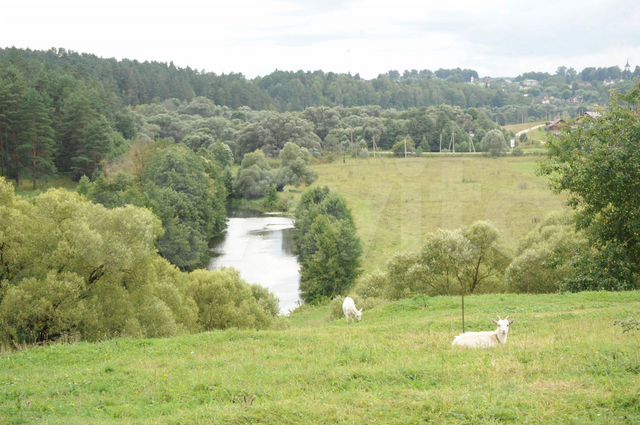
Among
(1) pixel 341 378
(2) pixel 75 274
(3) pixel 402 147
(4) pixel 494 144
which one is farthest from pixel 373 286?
(3) pixel 402 147

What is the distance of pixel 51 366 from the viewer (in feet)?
60.3

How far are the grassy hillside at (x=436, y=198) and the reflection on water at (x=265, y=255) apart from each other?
27.3 ft

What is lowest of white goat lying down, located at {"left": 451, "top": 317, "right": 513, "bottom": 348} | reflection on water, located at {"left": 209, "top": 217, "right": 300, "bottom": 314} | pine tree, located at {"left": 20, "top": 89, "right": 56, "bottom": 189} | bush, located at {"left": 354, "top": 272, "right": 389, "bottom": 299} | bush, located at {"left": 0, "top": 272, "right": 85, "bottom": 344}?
reflection on water, located at {"left": 209, "top": 217, "right": 300, "bottom": 314}

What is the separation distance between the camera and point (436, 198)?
250 feet

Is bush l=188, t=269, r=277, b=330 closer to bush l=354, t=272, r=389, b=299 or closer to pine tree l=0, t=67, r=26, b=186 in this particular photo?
bush l=354, t=272, r=389, b=299

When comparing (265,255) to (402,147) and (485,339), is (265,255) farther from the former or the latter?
(402,147)

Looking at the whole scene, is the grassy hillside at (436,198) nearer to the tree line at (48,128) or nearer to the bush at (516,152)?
the bush at (516,152)

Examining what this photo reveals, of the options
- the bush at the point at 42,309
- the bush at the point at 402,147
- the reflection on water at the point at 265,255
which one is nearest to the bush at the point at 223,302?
the bush at the point at 42,309

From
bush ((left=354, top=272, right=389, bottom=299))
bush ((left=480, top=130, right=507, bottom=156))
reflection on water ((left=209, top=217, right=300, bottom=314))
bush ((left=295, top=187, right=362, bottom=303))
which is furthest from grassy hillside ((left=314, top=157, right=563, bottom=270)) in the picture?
bush ((left=354, top=272, right=389, bottom=299))

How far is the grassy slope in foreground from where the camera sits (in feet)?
38.8

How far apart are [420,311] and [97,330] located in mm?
13857

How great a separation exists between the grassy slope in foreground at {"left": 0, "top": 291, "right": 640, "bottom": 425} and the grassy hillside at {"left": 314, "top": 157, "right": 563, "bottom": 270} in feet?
84.8

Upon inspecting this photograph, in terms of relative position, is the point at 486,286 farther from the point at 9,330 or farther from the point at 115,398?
the point at 115,398

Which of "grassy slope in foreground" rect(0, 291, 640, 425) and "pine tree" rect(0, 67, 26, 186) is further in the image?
"pine tree" rect(0, 67, 26, 186)
